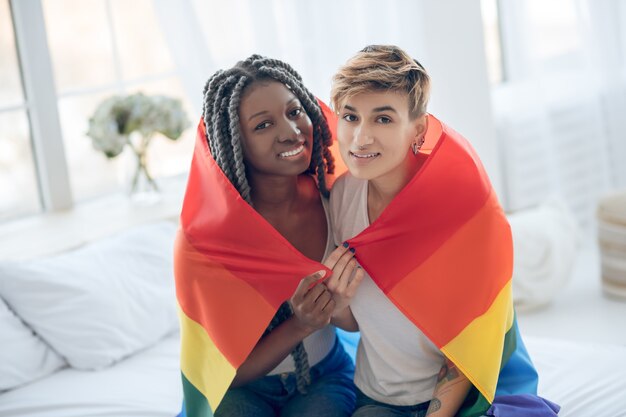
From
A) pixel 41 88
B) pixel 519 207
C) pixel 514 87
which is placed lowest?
pixel 519 207

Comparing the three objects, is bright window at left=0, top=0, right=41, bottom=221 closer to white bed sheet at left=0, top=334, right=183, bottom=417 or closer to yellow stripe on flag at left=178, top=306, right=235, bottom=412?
white bed sheet at left=0, top=334, right=183, bottom=417

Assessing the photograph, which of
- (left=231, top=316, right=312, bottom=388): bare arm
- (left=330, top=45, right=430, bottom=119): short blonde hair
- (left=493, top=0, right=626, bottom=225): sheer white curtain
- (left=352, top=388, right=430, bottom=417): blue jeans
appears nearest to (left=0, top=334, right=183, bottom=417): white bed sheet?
(left=231, top=316, right=312, bottom=388): bare arm

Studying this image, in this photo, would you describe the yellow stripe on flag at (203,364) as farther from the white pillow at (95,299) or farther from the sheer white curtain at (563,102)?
the sheer white curtain at (563,102)

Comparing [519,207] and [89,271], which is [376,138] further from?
[519,207]

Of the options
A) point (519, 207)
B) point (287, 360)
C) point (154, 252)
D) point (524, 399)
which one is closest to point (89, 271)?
point (154, 252)

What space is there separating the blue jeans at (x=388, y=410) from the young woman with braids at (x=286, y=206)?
0.07m

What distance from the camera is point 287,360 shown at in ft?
6.42

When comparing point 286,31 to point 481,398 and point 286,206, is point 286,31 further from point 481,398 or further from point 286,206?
point 481,398

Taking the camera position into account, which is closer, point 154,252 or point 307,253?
point 307,253

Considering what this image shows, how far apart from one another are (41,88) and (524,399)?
81.2 inches

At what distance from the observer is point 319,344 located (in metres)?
2.00

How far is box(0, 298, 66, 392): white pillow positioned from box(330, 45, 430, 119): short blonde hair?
46.4 inches

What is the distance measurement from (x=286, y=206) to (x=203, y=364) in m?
0.39

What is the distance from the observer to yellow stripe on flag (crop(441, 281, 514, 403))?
69.2 inches
